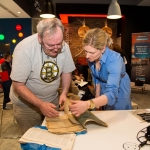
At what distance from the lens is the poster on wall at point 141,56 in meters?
6.09

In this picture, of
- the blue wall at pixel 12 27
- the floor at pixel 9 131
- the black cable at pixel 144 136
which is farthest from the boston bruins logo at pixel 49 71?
the blue wall at pixel 12 27

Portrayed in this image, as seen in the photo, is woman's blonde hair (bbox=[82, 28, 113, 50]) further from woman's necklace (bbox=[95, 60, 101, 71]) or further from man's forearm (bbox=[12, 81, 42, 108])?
man's forearm (bbox=[12, 81, 42, 108])

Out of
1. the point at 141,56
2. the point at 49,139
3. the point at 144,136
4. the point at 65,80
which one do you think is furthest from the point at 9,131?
the point at 141,56

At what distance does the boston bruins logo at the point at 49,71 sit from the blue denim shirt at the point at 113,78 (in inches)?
14.0

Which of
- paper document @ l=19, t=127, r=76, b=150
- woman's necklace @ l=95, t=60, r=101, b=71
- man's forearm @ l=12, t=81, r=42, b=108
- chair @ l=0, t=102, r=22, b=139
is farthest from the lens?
chair @ l=0, t=102, r=22, b=139

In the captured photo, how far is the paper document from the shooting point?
1032mm

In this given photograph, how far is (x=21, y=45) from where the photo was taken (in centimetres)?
143

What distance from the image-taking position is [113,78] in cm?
138

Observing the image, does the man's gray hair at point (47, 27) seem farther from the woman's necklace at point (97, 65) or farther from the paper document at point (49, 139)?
the paper document at point (49, 139)

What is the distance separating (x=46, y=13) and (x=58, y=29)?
3228 millimetres

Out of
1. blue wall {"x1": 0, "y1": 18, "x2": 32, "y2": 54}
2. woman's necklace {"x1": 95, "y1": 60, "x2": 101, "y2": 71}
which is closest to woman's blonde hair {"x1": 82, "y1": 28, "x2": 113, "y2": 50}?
woman's necklace {"x1": 95, "y1": 60, "x2": 101, "y2": 71}

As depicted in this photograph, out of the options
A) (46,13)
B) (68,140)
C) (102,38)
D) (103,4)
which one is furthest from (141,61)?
(68,140)

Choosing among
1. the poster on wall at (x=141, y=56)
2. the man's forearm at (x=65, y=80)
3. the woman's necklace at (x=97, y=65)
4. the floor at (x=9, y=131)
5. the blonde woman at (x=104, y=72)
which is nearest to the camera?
the blonde woman at (x=104, y=72)

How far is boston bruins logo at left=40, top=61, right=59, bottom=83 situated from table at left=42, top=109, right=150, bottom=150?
49cm
